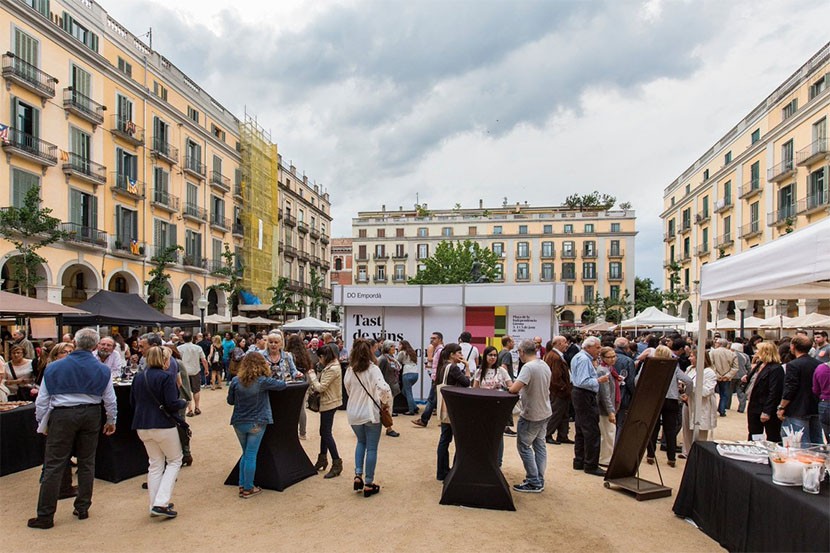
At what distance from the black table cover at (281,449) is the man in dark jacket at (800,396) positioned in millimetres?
5132

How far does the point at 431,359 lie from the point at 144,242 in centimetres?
2228

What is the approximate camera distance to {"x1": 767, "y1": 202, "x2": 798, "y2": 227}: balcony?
A: 27.6m

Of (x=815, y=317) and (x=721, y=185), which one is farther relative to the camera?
(x=721, y=185)

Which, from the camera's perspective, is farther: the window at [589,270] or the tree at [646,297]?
the window at [589,270]

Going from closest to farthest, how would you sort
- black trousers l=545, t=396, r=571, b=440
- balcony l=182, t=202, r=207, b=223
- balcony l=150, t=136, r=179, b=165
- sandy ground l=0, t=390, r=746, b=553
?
sandy ground l=0, t=390, r=746, b=553 → black trousers l=545, t=396, r=571, b=440 → balcony l=150, t=136, r=179, b=165 → balcony l=182, t=202, r=207, b=223

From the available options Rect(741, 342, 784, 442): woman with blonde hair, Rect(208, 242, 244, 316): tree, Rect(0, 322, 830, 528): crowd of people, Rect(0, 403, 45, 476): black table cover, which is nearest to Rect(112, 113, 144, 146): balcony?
Rect(208, 242, 244, 316): tree

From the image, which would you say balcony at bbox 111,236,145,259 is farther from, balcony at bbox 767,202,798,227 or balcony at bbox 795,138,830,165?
balcony at bbox 795,138,830,165

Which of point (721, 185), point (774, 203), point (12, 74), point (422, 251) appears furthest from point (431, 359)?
point (422, 251)

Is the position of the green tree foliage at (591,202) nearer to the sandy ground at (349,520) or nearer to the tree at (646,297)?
the tree at (646,297)

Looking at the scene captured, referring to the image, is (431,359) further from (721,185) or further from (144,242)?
(721,185)

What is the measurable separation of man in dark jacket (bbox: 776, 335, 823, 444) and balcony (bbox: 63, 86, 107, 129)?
81.8ft

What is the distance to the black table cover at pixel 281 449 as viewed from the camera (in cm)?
563

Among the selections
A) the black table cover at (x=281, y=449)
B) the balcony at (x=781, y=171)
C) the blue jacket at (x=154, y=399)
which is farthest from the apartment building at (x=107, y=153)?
the balcony at (x=781, y=171)

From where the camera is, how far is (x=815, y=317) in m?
17.4
